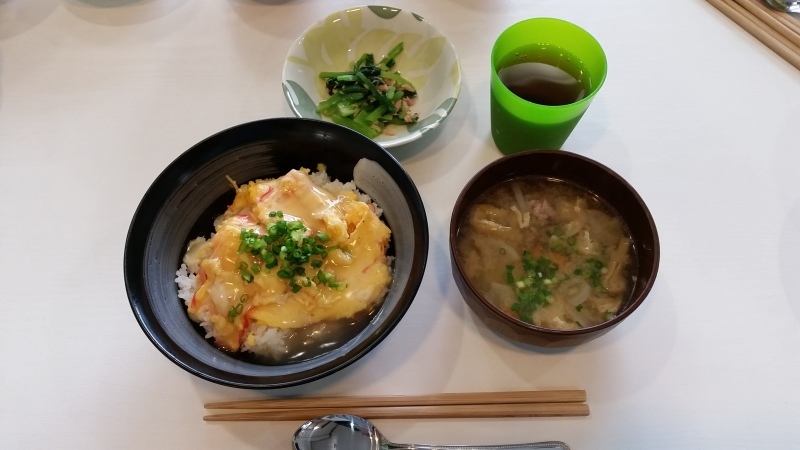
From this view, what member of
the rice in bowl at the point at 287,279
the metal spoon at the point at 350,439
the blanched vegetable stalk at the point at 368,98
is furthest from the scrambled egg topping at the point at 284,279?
the blanched vegetable stalk at the point at 368,98

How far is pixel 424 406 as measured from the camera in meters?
1.32

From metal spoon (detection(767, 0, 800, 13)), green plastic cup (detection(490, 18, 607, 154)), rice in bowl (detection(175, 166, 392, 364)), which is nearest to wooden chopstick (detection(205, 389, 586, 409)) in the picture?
rice in bowl (detection(175, 166, 392, 364))

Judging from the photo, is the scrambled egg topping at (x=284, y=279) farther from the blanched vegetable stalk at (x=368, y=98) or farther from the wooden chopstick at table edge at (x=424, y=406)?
the blanched vegetable stalk at (x=368, y=98)

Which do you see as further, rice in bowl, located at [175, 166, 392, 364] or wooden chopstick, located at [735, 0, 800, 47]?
wooden chopstick, located at [735, 0, 800, 47]

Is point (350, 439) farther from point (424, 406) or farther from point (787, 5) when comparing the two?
point (787, 5)

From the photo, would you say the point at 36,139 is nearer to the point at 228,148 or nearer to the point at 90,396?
the point at 228,148

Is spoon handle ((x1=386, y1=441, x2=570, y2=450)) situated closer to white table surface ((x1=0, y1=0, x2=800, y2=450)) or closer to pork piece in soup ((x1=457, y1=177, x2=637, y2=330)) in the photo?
white table surface ((x1=0, y1=0, x2=800, y2=450))

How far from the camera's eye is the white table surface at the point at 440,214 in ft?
4.38

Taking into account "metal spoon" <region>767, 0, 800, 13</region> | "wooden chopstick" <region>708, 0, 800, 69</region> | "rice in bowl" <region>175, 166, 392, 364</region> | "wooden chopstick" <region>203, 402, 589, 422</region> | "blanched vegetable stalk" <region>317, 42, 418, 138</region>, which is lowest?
"wooden chopstick" <region>203, 402, 589, 422</region>

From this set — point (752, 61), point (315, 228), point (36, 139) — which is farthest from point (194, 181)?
point (752, 61)

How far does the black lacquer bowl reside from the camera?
46.7 inches

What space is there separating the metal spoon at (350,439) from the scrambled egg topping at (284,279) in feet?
0.85

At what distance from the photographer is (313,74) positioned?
185 centimetres

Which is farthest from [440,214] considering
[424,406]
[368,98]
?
[424,406]
